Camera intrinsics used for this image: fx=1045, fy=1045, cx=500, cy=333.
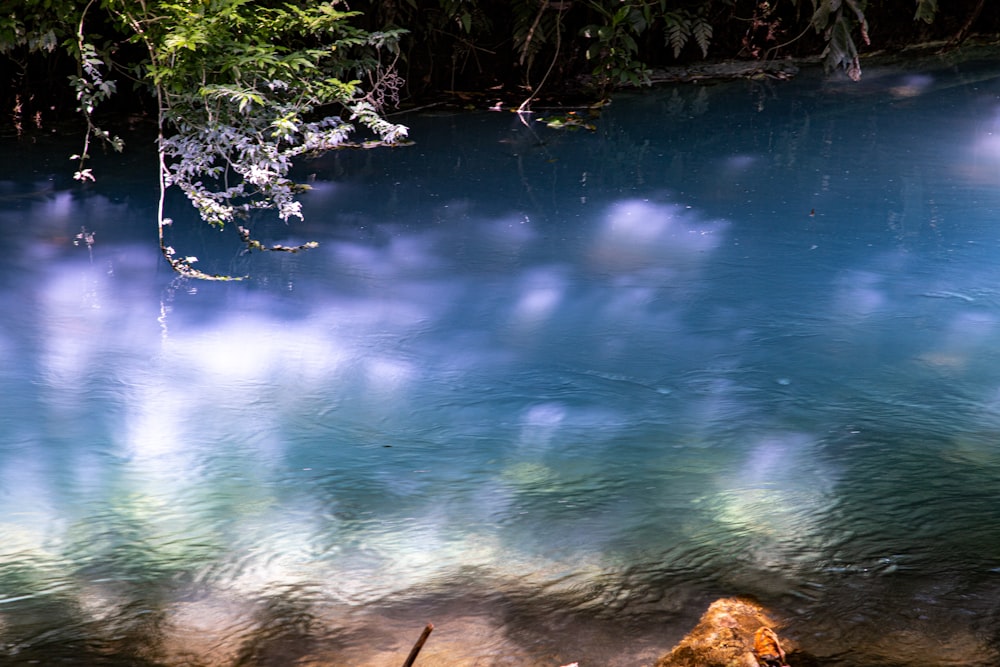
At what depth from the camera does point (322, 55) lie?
3617mm

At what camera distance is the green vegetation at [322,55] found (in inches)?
138

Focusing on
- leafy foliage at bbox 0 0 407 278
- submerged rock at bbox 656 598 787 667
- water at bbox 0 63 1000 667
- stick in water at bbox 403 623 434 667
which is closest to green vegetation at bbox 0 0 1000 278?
leafy foliage at bbox 0 0 407 278

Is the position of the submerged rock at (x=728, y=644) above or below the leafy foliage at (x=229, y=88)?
below

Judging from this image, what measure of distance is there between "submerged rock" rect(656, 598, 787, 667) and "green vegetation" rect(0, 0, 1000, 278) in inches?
83.3

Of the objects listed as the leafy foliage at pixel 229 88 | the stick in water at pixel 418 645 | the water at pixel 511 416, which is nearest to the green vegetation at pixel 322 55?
the leafy foliage at pixel 229 88

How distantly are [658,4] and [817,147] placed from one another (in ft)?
5.71

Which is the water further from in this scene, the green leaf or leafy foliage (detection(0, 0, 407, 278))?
the green leaf

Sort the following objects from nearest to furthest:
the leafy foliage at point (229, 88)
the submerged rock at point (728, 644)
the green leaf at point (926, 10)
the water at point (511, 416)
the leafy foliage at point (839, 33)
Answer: the submerged rock at point (728, 644) < the water at point (511, 416) < the leafy foliage at point (229, 88) < the leafy foliage at point (839, 33) < the green leaf at point (926, 10)

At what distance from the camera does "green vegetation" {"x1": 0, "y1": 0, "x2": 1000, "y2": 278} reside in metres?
3.50

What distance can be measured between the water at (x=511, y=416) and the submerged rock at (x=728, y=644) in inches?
2.7

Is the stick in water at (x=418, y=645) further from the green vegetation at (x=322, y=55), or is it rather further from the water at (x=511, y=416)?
the green vegetation at (x=322, y=55)

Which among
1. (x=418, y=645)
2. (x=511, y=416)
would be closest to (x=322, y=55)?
(x=511, y=416)

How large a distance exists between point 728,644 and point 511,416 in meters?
1.08

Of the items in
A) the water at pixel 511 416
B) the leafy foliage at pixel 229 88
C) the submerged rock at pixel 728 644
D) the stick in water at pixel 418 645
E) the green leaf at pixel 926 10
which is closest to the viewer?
the stick in water at pixel 418 645
